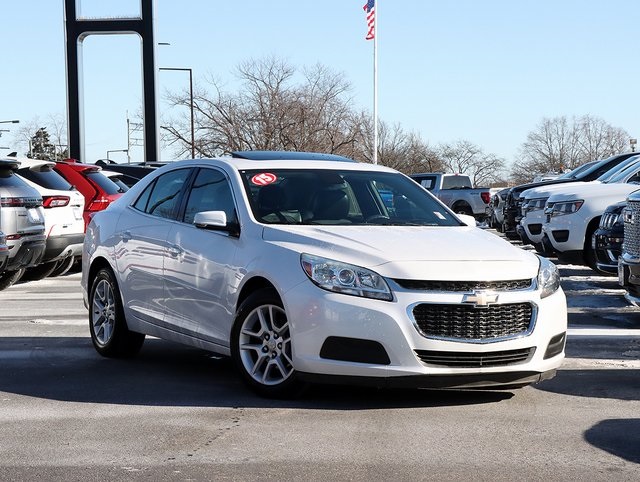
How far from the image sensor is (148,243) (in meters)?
8.40

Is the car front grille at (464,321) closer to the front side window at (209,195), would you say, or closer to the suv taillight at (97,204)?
the front side window at (209,195)

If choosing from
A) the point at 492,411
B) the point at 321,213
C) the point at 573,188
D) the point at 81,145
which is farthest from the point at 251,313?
A: the point at 81,145

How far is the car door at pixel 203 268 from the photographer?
7.41 m

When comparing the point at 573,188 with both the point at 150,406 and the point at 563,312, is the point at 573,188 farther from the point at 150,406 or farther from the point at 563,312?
the point at 150,406

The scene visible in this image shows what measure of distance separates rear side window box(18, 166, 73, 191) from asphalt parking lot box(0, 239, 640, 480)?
648 centimetres

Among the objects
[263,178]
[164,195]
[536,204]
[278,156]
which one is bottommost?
[536,204]

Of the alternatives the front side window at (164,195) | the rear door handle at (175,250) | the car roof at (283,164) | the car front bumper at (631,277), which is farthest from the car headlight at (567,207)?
the rear door handle at (175,250)

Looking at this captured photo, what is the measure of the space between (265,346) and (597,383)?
7.45ft

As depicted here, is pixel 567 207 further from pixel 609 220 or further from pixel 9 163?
pixel 9 163

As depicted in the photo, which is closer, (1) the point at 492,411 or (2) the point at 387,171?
(1) the point at 492,411

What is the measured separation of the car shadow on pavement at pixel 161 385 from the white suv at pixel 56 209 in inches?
221

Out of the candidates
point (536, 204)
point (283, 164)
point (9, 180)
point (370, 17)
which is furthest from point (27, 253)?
point (370, 17)

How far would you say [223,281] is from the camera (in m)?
7.40

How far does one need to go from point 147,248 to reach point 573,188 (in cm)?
941
